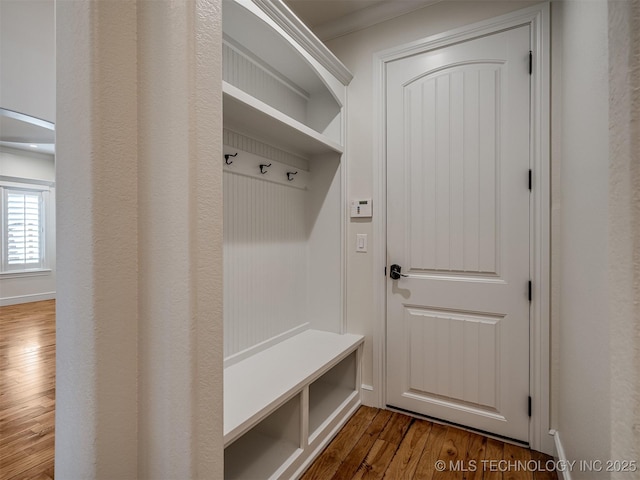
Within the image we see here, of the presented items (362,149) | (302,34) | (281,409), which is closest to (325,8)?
(302,34)

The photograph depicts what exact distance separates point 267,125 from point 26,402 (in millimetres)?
2509

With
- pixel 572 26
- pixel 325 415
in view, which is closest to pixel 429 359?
pixel 325 415

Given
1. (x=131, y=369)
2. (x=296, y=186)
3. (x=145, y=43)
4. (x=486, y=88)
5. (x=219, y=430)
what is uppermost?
(x=486, y=88)

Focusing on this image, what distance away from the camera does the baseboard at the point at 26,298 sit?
5.32 metres

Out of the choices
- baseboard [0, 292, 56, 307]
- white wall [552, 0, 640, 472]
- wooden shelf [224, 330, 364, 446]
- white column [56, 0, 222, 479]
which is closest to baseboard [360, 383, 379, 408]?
wooden shelf [224, 330, 364, 446]

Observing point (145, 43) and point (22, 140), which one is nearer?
point (145, 43)

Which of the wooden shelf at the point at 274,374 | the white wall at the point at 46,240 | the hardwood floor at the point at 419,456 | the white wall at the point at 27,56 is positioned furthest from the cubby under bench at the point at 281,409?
the white wall at the point at 46,240

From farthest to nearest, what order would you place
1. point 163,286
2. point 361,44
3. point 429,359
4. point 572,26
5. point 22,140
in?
point 22,140 → point 361,44 → point 429,359 → point 572,26 → point 163,286

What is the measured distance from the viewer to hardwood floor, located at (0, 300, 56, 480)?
65.2 inches

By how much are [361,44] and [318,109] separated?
1.69ft

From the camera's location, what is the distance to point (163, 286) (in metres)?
0.85

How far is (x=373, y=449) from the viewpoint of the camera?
1.74m

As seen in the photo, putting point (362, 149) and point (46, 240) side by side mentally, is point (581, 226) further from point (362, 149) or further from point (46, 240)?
point (46, 240)

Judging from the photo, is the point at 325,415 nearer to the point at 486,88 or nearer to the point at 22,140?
the point at 486,88
